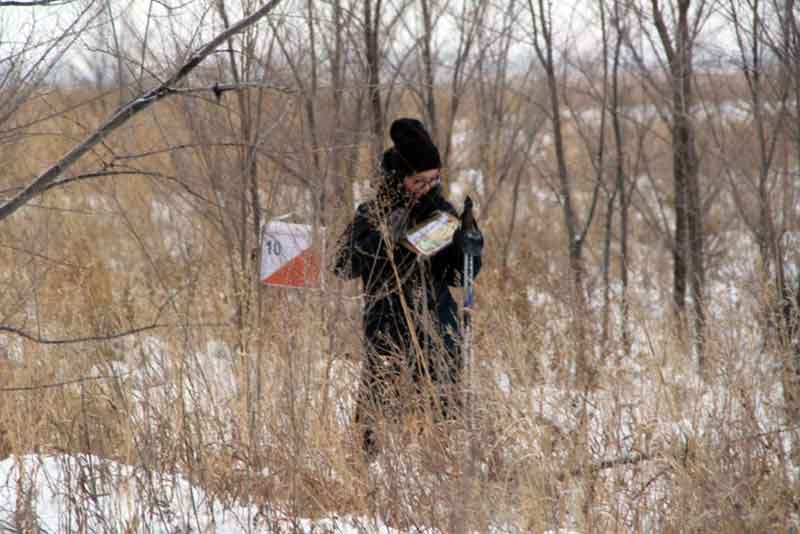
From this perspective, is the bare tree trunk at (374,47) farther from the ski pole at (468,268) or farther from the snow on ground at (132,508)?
the snow on ground at (132,508)

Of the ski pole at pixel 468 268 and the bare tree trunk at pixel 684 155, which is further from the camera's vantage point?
the bare tree trunk at pixel 684 155

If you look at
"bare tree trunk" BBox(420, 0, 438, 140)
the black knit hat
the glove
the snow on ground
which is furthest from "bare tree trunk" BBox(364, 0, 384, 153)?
the snow on ground

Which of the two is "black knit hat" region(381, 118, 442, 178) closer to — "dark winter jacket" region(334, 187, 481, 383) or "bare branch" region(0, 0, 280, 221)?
"dark winter jacket" region(334, 187, 481, 383)

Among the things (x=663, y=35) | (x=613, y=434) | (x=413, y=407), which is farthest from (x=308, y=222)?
(x=663, y=35)

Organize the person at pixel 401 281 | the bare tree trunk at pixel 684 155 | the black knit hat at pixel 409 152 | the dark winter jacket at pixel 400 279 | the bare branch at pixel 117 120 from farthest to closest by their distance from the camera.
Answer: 1. the bare tree trunk at pixel 684 155
2. the black knit hat at pixel 409 152
3. the dark winter jacket at pixel 400 279
4. the person at pixel 401 281
5. the bare branch at pixel 117 120

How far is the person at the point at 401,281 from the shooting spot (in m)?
3.52

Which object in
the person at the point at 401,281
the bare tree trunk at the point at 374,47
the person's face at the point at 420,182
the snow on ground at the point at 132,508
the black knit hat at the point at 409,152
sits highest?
the bare tree trunk at the point at 374,47

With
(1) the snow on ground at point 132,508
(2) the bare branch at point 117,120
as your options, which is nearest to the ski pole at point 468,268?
(1) the snow on ground at point 132,508

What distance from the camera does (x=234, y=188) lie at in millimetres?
3939

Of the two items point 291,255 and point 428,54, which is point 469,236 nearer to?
point 291,255

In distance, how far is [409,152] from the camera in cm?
393

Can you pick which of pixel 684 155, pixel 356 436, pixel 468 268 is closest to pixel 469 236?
pixel 468 268

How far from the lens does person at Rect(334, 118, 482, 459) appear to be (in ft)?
11.5

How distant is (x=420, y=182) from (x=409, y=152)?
124mm
